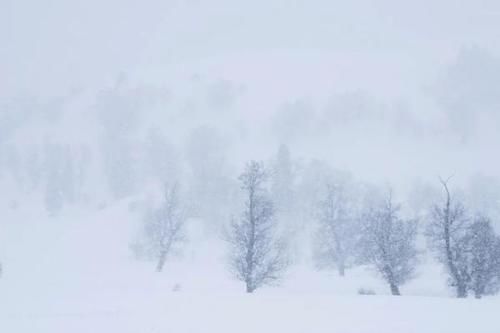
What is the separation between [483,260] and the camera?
30297 millimetres

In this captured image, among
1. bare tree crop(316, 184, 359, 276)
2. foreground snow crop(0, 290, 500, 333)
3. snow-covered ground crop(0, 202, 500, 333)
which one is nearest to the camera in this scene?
foreground snow crop(0, 290, 500, 333)

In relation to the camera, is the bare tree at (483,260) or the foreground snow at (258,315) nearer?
the foreground snow at (258,315)

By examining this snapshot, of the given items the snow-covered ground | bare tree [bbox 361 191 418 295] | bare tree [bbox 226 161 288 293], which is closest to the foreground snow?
the snow-covered ground

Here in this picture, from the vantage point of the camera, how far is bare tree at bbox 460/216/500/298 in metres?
30.5

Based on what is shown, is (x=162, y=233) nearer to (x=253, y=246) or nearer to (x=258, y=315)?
(x=253, y=246)

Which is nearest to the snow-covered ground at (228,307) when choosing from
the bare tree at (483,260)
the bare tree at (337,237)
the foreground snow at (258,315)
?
the foreground snow at (258,315)

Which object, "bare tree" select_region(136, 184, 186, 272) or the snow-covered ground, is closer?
the snow-covered ground

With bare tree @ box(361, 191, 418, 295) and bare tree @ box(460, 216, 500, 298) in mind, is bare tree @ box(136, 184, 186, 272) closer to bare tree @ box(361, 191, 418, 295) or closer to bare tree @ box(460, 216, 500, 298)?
bare tree @ box(361, 191, 418, 295)

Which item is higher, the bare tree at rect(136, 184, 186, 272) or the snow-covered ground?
the bare tree at rect(136, 184, 186, 272)

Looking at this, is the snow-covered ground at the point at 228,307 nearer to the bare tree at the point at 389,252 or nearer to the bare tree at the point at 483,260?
the bare tree at the point at 389,252

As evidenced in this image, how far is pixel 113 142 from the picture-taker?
133 meters

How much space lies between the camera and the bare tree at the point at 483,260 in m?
30.5

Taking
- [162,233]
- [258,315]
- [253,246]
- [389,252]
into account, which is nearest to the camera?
[258,315]

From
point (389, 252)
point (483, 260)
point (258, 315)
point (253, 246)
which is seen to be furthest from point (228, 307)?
point (483, 260)
